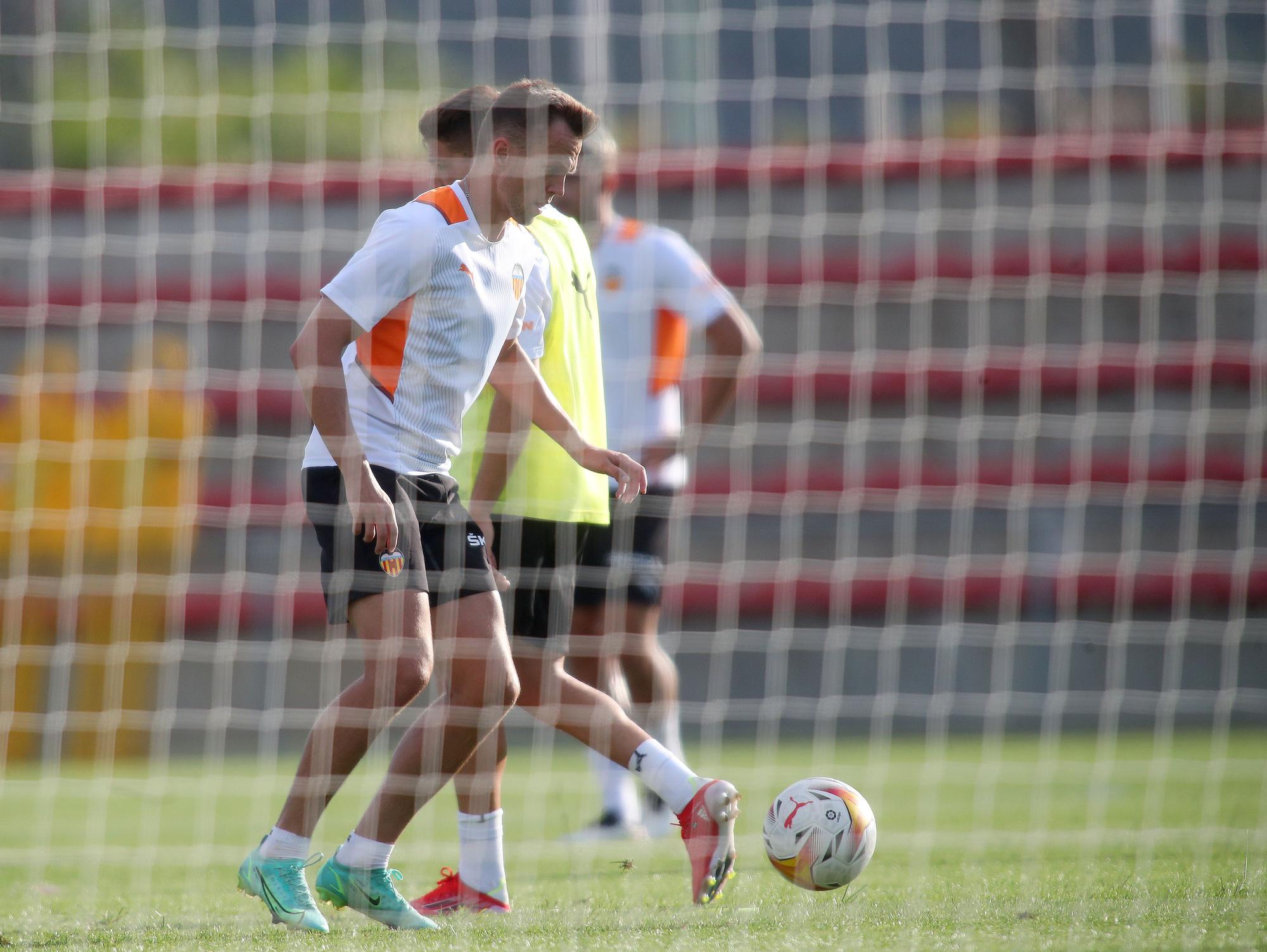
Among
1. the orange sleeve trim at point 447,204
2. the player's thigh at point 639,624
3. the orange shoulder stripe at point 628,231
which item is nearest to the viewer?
the orange sleeve trim at point 447,204

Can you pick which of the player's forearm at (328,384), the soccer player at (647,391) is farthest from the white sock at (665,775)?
the soccer player at (647,391)

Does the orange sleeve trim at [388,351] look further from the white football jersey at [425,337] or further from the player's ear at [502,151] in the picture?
the player's ear at [502,151]

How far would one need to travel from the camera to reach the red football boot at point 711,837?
2.77 meters

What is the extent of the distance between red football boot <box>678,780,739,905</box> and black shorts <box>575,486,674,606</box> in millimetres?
1101

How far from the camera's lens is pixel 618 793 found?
4027 mm

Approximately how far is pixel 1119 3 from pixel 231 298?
6248 millimetres

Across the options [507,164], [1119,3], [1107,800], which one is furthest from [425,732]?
[1119,3]

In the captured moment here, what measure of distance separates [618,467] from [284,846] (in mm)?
987

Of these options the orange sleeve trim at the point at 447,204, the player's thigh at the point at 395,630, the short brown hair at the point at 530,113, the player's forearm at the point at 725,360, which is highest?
the short brown hair at the point at 530,113

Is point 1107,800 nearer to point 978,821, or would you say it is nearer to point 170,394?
point 978,821

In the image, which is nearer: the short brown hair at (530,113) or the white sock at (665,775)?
the short brown hair at (530,113)

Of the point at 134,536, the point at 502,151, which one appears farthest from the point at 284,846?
the point at 134,536

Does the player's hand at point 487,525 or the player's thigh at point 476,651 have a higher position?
the player's hand at point 487,525

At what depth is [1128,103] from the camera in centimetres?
881
